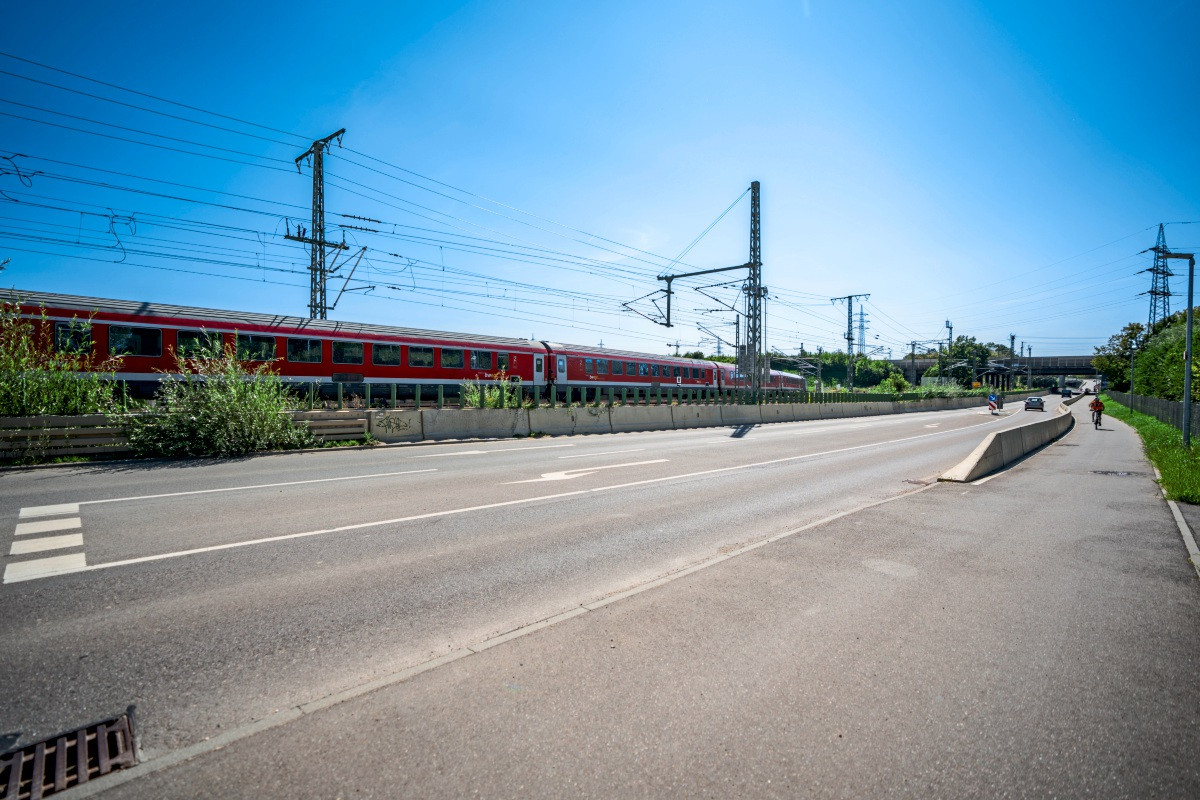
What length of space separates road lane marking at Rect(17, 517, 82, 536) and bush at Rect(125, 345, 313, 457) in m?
6.35

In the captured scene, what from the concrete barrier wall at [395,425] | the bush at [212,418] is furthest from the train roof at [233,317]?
the concrete barrier wall at [395,425]

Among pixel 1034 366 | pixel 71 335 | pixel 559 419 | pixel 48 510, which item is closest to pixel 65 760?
pixel 48 510

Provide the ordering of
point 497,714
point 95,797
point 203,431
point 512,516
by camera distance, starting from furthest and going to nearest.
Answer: point 203,431 < point 512,516 < point 497,714 < point 95,797

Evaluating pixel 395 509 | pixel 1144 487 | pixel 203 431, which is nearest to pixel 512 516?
pixel 395 509

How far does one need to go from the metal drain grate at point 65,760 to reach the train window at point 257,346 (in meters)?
17.9

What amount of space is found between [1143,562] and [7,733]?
31.1ft

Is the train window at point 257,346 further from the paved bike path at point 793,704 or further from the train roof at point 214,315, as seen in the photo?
the paved bike path at point 793,704

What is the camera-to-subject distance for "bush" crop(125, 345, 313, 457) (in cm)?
1200

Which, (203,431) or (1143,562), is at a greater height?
(203,431)

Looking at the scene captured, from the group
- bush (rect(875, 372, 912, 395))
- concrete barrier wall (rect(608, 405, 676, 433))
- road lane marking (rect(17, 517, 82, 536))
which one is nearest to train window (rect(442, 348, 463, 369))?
concrete barrier wall (rect(608, 405, 676, 433))

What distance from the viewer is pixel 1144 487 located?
11156 millimetres

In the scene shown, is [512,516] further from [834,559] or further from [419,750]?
[419,750]

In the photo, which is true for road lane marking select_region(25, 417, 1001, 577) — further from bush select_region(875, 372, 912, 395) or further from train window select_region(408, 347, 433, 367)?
bush select_region(875, 372, 912, 395)

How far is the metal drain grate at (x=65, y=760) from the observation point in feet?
7.38
